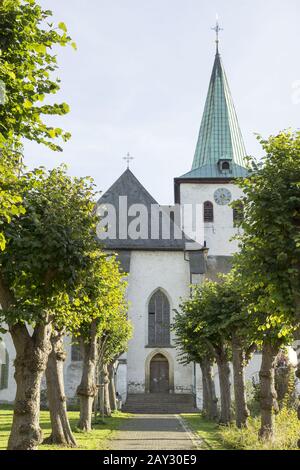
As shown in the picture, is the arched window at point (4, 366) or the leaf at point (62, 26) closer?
the leaf at point (62, 26)

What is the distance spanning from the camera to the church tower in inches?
1892

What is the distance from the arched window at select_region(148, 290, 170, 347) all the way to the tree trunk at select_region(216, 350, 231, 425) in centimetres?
1746

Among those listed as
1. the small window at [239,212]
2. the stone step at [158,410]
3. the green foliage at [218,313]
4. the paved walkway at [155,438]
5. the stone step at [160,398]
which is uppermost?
the small window at [239,212]

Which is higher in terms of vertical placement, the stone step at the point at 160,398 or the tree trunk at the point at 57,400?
the tree trunk at the point at 57,400

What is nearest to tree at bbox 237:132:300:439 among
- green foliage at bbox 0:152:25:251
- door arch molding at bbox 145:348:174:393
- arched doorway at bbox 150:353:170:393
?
green foliage at bbox 0:152:25:251

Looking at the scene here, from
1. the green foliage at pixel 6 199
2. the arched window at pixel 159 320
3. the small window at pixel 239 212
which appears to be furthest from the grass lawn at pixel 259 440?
the arched window at pixel 159 320

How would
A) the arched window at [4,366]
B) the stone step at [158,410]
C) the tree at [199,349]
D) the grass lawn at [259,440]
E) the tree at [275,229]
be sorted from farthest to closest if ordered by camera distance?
the arched window at [4,366]
the stone step at [158,410]
the tree at [199,349]
the grass lawn at [259,440]
the tree at [275,229]

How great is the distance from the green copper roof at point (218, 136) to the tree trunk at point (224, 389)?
2580 cm

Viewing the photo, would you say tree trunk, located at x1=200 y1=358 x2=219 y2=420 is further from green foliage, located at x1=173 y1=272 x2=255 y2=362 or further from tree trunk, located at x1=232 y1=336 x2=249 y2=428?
tree trunk, located at x1=232 y1=336 x2=249 y2=428

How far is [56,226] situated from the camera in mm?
12297

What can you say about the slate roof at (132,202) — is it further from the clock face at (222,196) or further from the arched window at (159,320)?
the clock face at (222,196)

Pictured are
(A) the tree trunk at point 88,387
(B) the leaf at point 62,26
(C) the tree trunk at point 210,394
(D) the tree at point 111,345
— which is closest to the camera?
(B) the leaf at point 62,26

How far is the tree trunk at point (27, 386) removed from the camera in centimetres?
1123
